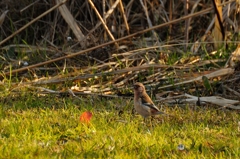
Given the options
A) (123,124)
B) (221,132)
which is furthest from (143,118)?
(221,132)

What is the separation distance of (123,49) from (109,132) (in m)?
3.43

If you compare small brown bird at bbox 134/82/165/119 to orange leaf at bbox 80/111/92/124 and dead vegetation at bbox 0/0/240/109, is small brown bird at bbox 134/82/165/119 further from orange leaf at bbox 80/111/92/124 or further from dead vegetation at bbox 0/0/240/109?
dead vegetation at bbox 0/0/240/109

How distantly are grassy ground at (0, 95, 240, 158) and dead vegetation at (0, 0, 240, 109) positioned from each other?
0.62m

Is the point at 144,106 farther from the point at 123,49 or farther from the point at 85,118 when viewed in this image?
the point at 123,49

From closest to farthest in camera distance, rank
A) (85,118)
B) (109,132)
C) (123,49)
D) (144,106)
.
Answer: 1. (109,132)
2. (85,118)
3. (144,106)
4. (123,49)

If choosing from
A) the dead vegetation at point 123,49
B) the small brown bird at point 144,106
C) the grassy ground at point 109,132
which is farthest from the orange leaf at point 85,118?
the dead vegetation at point 123,49

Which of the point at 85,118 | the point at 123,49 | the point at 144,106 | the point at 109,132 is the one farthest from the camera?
the point at 123,49

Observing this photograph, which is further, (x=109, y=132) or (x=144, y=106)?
(x=144, y=106)

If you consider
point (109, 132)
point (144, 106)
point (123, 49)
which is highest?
point (109, 132)

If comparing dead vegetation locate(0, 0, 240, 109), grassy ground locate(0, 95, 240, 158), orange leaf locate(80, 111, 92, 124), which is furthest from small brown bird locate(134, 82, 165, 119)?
dead vegetation locate(0, 0, 240, 109)

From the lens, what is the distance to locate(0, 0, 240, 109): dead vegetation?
23.6 feet

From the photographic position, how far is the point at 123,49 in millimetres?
8422

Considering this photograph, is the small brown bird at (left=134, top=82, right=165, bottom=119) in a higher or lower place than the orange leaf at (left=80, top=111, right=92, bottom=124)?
lower

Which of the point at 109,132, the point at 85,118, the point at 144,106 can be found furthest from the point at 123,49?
the point at 109,132
